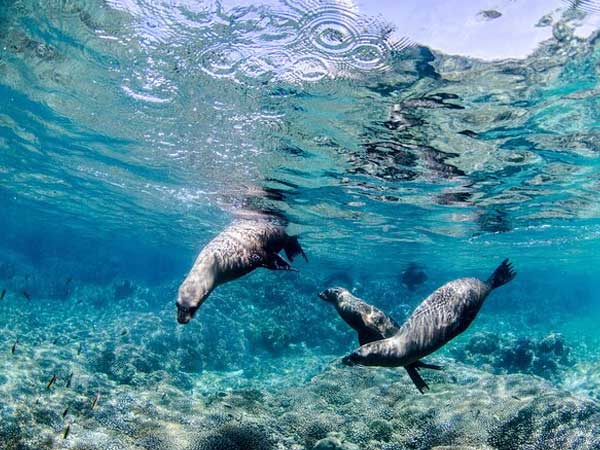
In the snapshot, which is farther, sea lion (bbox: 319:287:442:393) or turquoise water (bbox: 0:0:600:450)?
turquoise water (bbox: 0:0:600:450)

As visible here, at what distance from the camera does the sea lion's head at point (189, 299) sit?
4031 millimetres

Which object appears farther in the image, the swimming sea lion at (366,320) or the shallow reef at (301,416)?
the shallow reef at (301,416)

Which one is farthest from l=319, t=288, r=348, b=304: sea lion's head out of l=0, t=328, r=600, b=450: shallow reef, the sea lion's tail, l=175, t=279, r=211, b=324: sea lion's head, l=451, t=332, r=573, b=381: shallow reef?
l=451, t=332, r=573, b=381: shallow reef

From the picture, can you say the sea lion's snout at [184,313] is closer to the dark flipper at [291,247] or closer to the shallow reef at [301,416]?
the shallow reef at [301,416]

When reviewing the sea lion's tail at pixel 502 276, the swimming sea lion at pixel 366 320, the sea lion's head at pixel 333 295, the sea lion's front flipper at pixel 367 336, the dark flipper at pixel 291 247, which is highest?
the sea lion's tail at pixel 502 276

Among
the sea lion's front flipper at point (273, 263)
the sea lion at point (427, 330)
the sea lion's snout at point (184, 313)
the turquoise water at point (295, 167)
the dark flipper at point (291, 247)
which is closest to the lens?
the sea lion's snout at point (184, 313)

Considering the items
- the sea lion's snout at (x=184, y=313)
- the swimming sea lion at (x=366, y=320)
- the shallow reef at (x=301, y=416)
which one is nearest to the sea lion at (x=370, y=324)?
the swimming sea lion at (x=366, y=320)

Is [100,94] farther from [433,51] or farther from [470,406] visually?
[470,406]

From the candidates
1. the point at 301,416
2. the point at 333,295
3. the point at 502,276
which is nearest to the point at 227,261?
the point at 333,295

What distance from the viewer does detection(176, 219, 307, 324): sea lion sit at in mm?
4129

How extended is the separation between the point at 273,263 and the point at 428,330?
2372 millimetres

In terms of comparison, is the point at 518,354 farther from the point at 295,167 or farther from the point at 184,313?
the point at 184,313

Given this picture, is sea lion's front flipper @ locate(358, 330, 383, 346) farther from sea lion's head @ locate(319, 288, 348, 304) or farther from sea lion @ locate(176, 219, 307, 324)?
sea lion @ locate(176, 219, 307, 324)

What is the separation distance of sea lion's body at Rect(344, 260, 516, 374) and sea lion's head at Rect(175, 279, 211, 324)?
5.87ft
